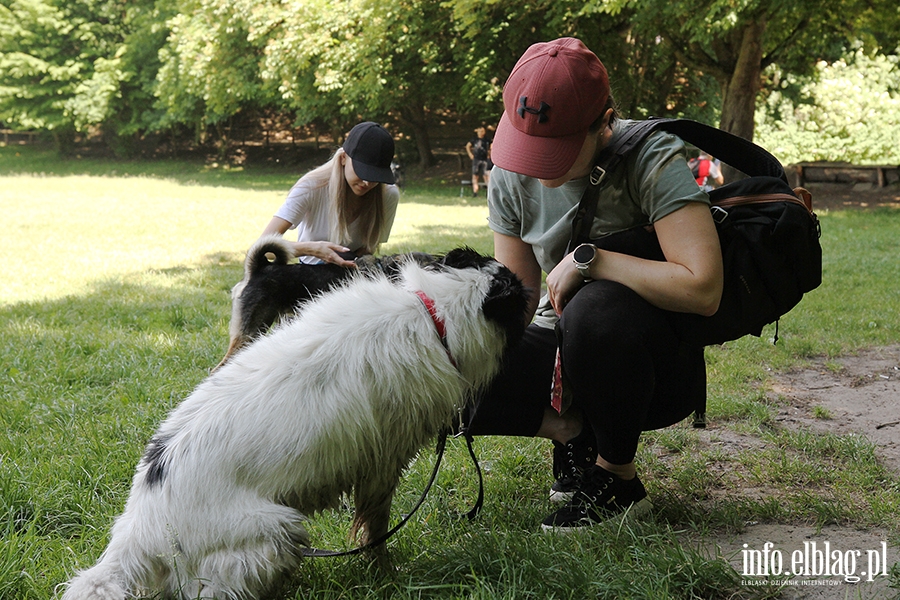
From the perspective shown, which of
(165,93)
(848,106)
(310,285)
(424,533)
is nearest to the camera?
(424,533)

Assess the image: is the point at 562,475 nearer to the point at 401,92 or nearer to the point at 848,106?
the point at 401,92

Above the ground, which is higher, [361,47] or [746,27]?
[361,47]

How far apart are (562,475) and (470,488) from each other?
0.37m

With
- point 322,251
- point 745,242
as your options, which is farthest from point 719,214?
point 322,251

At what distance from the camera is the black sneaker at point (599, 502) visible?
2463 millimetres

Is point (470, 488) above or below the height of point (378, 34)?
below

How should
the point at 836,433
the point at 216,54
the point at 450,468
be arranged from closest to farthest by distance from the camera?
the point at 450,468
the point at 836,433
the point at 216,54

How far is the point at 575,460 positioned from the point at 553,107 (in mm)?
1298

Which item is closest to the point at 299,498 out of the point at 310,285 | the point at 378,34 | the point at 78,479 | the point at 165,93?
the point at 78,479

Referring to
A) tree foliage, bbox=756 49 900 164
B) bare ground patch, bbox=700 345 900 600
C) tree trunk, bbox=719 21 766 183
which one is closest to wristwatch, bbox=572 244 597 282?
bare ground patch, bbox=700 345 900 600

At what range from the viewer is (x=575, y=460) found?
278 centimetres

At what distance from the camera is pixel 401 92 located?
73.8 ft

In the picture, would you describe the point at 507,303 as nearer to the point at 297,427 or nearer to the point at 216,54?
the point at 297,427

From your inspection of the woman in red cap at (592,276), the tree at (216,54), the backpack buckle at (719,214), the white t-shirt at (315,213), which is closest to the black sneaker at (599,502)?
the woman in red cap at (592,276)
